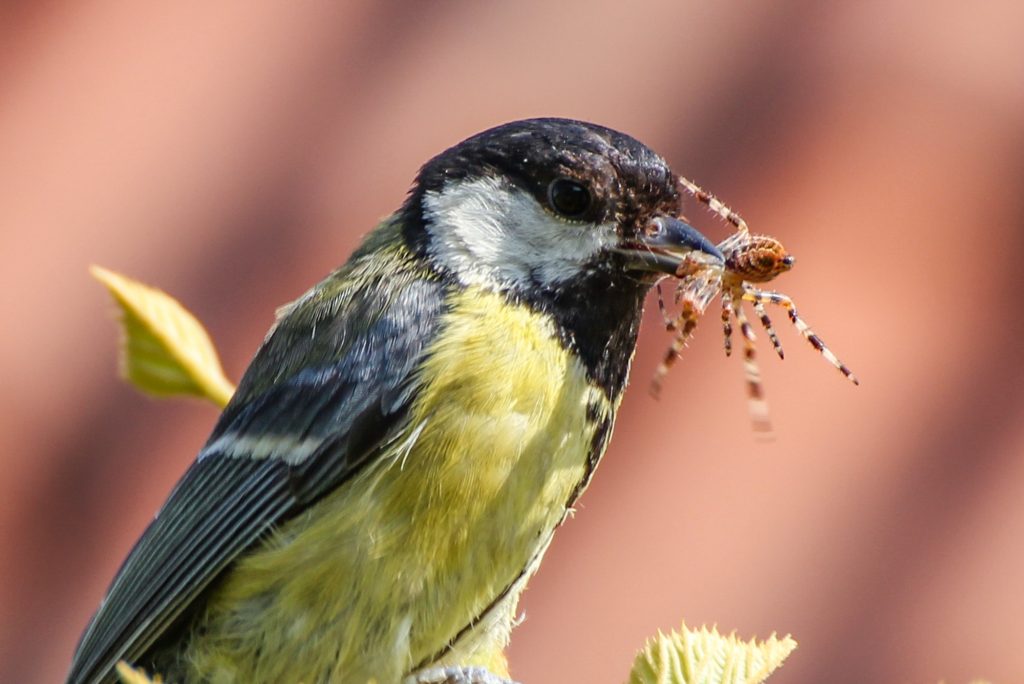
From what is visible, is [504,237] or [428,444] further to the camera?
[504,237]

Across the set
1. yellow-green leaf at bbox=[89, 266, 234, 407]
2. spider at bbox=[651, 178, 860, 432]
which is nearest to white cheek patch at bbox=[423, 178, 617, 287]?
spider at bbox=[651, 178, 860, 432]

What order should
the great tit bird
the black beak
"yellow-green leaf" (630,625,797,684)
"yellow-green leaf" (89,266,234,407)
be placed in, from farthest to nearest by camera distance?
the black beak, the great tit bird, "yellow-green leaf" (89,266,234,407), "yellow-green leaf" (630,625,797,684)

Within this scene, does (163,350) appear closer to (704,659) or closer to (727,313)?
(704,659)

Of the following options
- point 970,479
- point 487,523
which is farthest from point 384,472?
point 970,479

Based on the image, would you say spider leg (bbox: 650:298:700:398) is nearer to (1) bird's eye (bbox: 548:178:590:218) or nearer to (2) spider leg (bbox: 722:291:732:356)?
(2) spider leg (bbox: 722:291:732:356)

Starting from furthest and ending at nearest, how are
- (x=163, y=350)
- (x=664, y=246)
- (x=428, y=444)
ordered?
(x=664, y=246), (x=428, y=444), (x=163, y=350)

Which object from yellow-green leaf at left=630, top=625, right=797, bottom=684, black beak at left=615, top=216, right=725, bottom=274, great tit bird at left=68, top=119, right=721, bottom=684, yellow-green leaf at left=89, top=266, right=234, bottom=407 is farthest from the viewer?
black beak at left=615, top=216, right=725, bottom=274

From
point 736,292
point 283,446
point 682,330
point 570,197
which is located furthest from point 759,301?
point 283,446
